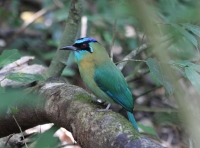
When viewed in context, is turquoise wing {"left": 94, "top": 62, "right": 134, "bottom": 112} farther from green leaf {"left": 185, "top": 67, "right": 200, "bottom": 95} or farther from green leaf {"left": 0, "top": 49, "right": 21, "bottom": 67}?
green leaf {"left": 185, "top": 67, "right": 200, "bottom": 95}

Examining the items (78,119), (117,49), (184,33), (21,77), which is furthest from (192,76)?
(117,49)

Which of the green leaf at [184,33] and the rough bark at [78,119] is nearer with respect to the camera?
the green leaf at [184,33]

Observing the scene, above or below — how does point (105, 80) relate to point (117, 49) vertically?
above

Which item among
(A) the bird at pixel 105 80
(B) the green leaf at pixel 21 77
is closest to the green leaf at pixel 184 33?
(B) the green leaf at pixel 21 77

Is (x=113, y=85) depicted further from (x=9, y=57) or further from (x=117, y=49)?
(x=117, y=49)

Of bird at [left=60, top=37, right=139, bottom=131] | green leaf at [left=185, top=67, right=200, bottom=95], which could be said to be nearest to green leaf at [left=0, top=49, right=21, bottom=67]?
bird at [left=60, top=37, right=139, bottom=131]

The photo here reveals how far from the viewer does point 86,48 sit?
3340mm

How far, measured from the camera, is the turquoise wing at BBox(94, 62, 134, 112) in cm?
312

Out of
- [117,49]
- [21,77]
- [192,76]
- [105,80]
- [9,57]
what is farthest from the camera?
[117,49]

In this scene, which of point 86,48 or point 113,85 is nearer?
point 113,85

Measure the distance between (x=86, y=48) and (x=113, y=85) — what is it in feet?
1.32

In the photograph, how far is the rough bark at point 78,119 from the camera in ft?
6.41

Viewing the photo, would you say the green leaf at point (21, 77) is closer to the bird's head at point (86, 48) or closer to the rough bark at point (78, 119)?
the rough bark at point (78, 119)

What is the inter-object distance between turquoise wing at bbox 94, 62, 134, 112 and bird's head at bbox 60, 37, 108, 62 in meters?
0.19
